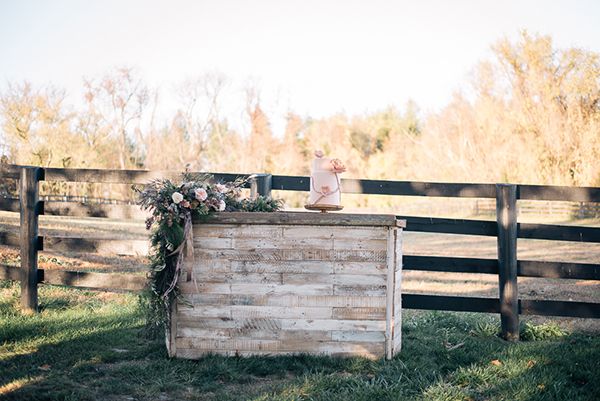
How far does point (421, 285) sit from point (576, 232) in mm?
4004

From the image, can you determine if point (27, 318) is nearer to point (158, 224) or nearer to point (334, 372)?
point (158, 224)

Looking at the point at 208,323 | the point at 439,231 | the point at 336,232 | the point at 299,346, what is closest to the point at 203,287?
the point at 208,323

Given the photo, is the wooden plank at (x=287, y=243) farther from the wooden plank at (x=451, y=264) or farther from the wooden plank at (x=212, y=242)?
the wooden plank at (x=451, y=264)

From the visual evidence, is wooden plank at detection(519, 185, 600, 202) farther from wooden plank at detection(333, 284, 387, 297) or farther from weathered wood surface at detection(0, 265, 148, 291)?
weathered wood surface at detection(0, 265, 148, 291)

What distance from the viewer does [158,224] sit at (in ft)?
15.5

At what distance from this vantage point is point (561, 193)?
5520 millimetres

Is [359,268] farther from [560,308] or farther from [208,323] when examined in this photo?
[560,308]

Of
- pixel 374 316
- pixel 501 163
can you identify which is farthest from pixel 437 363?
pixel 501 163

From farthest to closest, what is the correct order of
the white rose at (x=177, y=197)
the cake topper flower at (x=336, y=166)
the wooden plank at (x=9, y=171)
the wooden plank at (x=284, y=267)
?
the wooden plank at (x=9, y=171), the cake topper flower at (x=336, y=166), the wooden plank at (x=284, y=267), the white rose at (x=177, y=197)

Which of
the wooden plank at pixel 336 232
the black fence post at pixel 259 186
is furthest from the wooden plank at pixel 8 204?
the wooden plank at pixel 336 232

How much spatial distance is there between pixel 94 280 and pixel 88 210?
2.38 feet

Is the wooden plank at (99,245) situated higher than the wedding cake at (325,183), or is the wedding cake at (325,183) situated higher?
the wedding cake at (325,183)

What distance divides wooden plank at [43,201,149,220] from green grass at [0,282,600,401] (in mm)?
1067

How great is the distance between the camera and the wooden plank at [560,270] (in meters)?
5.42
